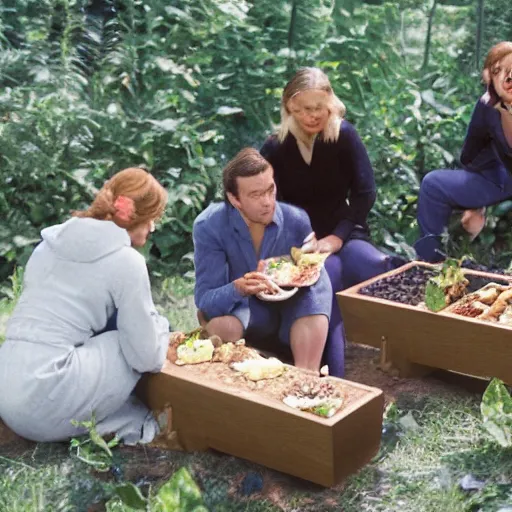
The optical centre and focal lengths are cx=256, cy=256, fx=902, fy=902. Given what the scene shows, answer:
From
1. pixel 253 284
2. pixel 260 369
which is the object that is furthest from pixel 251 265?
pixel 260 369

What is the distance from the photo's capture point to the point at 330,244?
4609 mm

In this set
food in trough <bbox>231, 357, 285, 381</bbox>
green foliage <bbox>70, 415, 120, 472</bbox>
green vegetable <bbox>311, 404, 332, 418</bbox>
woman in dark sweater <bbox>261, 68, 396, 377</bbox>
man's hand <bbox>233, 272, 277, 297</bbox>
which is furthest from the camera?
woman in dark sweater <bbox>261, 68, 396, 377</bbox>

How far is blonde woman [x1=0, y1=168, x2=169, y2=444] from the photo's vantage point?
3.49m

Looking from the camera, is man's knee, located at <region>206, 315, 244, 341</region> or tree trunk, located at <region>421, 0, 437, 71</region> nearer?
man's knee, located at <region>206, 315, 244, 341</region>

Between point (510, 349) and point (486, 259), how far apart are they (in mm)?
2216

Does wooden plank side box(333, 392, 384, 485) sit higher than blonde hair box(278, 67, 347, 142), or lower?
lower

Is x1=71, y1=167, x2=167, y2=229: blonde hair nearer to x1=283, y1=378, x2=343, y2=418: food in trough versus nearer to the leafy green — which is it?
x1=283, y1=378, x2=343, y2=418: food in trough

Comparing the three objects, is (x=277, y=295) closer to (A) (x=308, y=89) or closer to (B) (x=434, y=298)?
(B) (x=434, y=298)

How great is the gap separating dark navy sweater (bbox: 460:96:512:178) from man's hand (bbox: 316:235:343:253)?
1.06m

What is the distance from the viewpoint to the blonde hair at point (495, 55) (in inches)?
180

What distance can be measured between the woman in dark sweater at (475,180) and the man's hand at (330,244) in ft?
2.14

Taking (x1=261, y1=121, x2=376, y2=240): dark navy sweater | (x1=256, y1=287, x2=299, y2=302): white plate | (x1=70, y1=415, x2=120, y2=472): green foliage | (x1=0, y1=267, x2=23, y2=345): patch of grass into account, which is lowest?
(x1=0, y1=267, x2=23, y2=345): patch of grass

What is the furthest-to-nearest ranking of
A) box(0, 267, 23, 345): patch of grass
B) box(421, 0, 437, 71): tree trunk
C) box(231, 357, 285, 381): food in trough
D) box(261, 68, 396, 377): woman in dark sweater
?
box(421, 0, 437, 71): tree trunk → box(0, 267, 23, 345): patch of grass → box(261, 68, 396, 377): woman in dark sweater → box(231, 357, 285, 381): food in trough

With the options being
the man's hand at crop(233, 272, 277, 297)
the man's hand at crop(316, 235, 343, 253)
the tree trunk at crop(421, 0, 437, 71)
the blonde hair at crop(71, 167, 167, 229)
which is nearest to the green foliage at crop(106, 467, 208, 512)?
the blonde hair at crop(71, 167, 167, 229)
